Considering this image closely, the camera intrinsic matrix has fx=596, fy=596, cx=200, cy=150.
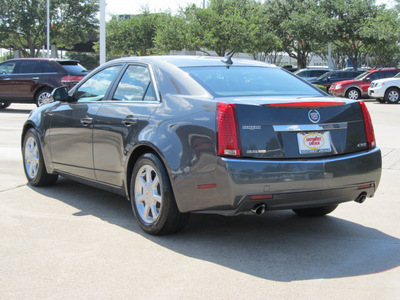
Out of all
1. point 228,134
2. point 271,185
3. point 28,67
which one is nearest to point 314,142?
point 271,185

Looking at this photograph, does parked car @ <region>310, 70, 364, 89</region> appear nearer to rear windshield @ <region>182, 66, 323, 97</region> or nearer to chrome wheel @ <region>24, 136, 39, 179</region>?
chrome wheel @ <region>24, 136, 39, 179</region>

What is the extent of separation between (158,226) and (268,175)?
1.11 m

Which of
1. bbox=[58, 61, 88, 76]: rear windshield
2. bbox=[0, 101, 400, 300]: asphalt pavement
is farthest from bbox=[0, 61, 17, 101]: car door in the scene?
bbox=[0, 101, 400, 300]: asphalt pavement

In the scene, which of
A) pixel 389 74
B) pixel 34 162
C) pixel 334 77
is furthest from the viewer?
pixel 334 77

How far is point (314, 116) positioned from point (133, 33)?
50543 millimetres

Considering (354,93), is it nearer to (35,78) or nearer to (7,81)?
(35,78)

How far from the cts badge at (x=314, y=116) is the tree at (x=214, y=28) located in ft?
112

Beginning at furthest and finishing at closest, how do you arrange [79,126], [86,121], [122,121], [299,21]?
[299,21] → [79,126] → [86,121] → [122,121]

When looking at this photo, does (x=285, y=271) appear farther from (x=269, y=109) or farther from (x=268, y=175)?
(x=269, y=109)

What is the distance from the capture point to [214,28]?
127ft

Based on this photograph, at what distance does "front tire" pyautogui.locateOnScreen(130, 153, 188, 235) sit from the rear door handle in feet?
1.15

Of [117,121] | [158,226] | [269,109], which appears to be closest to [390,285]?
[269,109]

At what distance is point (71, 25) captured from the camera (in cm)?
5312

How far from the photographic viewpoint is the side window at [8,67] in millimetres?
19847
